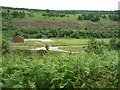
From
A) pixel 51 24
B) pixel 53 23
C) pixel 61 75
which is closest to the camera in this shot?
pixel 61 75

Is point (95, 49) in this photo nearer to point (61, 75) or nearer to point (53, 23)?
point (61, 75)

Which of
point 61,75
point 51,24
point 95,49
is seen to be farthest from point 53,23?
point 61,75

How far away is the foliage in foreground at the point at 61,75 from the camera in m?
3.17

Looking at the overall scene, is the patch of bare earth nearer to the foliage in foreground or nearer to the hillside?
the hillside

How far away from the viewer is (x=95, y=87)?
3201mm

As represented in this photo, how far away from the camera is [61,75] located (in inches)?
125

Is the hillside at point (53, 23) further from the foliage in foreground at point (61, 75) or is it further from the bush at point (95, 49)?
the foliage in foreground at point (61, 75)

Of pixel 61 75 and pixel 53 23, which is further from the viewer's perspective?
pixel 53 23

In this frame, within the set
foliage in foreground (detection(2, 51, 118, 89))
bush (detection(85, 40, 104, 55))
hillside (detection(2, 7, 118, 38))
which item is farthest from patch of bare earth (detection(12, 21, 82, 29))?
foliage in foreground (detection(2, 51, 118, 89))

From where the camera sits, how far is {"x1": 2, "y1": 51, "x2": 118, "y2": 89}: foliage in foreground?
3168 mm

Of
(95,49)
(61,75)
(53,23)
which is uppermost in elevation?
(53,23)

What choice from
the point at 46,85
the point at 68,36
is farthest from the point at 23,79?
the point at 68,36

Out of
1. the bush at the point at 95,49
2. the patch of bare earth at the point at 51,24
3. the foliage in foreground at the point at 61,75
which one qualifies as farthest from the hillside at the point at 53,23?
the foliage in foreground at the point at 61,75

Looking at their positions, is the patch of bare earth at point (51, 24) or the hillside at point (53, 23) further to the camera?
the patch of bare earth at point (51, 24)
